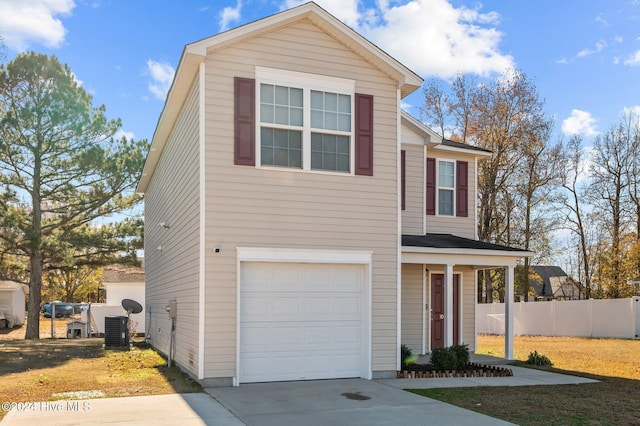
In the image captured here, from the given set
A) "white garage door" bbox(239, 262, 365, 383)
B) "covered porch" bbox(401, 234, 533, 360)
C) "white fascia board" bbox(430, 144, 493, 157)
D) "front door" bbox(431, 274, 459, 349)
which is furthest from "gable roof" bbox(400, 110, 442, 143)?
"white garage door" bbox(239, 262, 365, 383)

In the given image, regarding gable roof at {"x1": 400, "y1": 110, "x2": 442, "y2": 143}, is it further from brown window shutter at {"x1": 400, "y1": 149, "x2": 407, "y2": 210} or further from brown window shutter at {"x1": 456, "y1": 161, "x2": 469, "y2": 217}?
brown window shutter at {"x1": 456, "y1": 161, "x2": 469, "y2": 217}

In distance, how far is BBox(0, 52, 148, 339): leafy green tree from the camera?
21641mm

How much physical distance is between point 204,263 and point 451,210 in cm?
842

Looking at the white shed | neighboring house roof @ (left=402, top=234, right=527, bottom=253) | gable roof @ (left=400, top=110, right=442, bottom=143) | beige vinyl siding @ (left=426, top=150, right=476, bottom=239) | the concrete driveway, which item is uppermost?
gable roof @ (left=400, top=110, right=442, bottom=143)

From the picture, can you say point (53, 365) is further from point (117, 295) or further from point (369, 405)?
point (117, 295)

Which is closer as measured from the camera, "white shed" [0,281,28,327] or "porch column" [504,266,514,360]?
"porch column" [504,266,514,360]

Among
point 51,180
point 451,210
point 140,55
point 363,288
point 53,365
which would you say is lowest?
point 53,365

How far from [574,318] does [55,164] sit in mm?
21160

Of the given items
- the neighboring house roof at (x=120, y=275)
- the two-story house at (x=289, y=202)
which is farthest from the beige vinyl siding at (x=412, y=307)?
the neighboring house roof at (x=120, y=275)

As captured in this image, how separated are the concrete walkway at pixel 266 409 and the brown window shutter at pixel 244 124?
145 inches

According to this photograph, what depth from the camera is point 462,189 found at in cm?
Answer: 1616

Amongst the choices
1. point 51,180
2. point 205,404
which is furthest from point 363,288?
point 51,180

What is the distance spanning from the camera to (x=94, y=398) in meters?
8.33

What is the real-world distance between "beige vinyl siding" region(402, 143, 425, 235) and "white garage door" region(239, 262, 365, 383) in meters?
4.58
